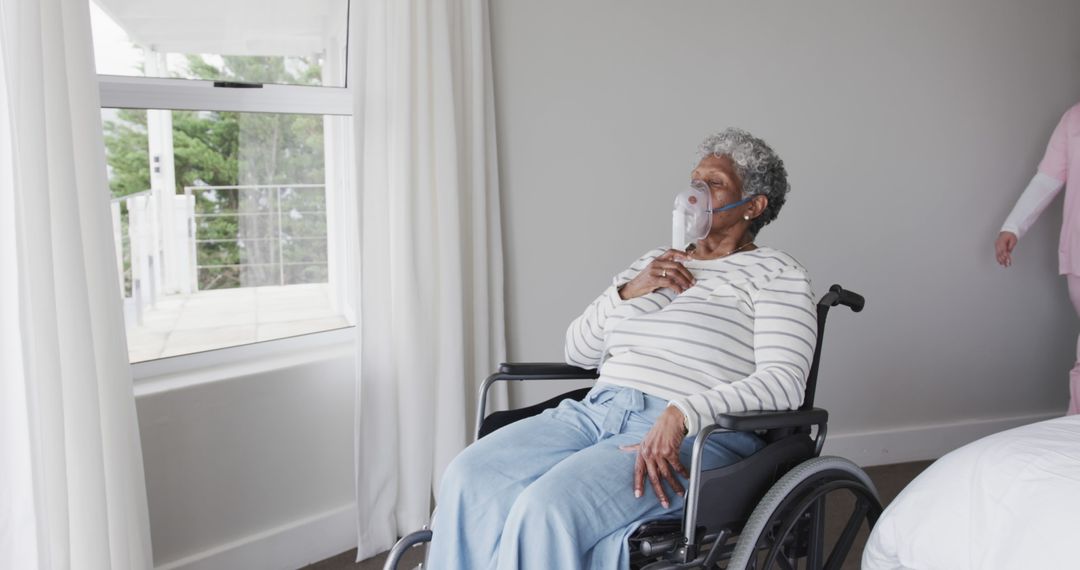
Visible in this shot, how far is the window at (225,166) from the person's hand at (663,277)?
103 centimetres

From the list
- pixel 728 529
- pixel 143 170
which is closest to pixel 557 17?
pixel 143 170

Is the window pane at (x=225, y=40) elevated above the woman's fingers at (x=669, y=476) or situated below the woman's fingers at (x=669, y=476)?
above

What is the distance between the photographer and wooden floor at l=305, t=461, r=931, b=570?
262 cm

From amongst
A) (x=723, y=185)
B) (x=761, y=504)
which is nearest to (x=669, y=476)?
(x=761, y=504)

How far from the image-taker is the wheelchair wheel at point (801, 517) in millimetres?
→ 1656

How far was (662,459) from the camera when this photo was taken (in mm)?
1679

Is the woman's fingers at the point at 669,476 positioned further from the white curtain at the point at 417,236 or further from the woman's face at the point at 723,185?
the white curtain at the point at 417,236

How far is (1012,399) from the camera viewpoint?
3.65m

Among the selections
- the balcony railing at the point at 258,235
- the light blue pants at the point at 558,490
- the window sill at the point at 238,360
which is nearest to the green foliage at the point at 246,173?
the balcony railing at the point at 258,235

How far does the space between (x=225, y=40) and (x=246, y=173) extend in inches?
14.4

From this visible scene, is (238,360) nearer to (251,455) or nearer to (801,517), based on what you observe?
(251,455)

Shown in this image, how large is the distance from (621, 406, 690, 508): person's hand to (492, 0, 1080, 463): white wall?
1.32 metres

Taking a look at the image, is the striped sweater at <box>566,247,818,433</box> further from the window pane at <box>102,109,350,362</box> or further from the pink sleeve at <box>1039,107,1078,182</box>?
the pink sleeve at <box>1039,107,1078,182</box>

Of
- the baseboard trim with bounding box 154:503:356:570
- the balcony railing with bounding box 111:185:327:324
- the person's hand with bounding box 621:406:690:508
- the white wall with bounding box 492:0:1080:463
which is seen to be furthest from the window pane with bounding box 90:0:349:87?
the person's hand with bounding box 621:406:690:508
